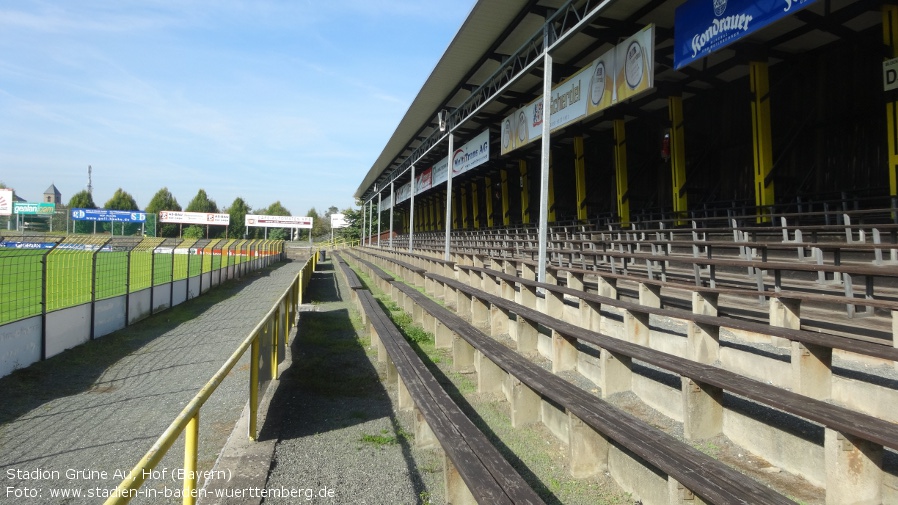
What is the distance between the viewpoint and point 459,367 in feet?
18.1

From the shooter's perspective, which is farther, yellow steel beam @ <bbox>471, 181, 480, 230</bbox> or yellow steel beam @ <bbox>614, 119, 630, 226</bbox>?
yellow steel beam @ <bbox>471, 181, 480, 230</bbox>

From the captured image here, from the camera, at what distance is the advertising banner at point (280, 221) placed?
68.8m

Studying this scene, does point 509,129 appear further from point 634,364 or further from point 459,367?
point 634,364

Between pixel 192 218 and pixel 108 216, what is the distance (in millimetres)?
9241

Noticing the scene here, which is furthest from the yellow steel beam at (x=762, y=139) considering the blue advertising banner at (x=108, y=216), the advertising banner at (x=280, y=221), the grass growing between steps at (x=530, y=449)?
the blue advertising banner at (x=108, y=216)

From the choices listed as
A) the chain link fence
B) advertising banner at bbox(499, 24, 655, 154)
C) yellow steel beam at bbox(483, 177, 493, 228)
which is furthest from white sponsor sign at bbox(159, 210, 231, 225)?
advertising banner at bbox(499, 24, 655, 154)

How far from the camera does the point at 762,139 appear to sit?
34.7 ft

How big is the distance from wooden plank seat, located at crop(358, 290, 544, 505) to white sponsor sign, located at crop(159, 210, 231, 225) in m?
71.4

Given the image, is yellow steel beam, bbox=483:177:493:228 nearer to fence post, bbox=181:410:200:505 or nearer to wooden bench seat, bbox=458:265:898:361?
wooden bench seat, bbox=458:265:898:361

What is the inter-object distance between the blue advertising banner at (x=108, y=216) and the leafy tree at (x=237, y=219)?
502 inches

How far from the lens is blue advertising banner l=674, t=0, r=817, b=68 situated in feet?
20.4

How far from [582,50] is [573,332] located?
1041cm

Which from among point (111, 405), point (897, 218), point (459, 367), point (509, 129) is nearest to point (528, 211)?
point (509, 129)

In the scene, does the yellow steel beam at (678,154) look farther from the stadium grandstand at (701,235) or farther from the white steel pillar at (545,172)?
the white steel pillar at (545,172)
